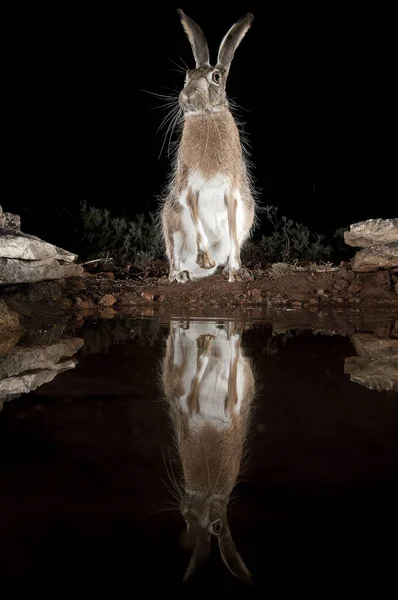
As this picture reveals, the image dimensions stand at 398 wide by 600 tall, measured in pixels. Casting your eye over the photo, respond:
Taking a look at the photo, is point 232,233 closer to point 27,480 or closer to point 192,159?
point 192,159

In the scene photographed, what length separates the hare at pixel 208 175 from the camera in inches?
323

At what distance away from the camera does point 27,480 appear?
6.63ft

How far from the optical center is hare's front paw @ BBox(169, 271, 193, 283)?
29.0 ft

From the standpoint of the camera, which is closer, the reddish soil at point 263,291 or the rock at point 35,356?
the rock at point 35,356

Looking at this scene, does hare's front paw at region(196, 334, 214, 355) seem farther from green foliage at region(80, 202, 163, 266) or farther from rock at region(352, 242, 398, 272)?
green foliage at region(80, 202, 163, 266)

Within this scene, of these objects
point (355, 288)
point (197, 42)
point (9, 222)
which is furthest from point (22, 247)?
point (355, 288)

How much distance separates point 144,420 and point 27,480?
2.59ft

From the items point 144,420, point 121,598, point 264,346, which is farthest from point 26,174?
point 121,598

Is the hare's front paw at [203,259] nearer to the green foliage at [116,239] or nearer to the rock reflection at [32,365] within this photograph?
the rock reflection at [32,365]

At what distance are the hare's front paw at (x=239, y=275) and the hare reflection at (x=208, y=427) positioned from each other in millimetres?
3503

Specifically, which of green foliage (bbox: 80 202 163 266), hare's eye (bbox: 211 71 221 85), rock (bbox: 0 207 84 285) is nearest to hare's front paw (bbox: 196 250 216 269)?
rock (bbox: 0 207 84 285)

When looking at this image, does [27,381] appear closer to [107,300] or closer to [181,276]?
[107,300]

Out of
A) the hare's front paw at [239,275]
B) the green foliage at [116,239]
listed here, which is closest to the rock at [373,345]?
the hare's front paw at [239,275]

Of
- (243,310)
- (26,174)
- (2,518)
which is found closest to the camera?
(2,518)
